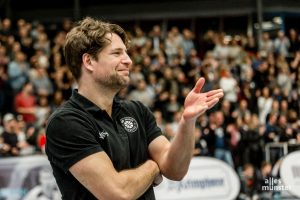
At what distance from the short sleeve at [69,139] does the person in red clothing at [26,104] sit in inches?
375

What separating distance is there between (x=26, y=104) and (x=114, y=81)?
979 cm

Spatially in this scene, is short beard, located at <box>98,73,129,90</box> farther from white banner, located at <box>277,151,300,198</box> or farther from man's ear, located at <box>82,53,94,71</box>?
white banner, located at <box>277,151,300,198</box>

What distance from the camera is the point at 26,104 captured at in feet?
41.4

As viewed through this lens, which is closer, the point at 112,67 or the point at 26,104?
the point at 112,67

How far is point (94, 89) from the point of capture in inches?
128

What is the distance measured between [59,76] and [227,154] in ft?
16.3

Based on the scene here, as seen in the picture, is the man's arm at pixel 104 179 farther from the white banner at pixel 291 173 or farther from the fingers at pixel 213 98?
the white banner at pixel 291 173

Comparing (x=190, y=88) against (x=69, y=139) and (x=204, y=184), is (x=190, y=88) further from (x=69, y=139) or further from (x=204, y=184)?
(x=69, y=139)

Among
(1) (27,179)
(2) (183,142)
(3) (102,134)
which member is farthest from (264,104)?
(3) (102,134)

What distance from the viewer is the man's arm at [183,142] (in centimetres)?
300

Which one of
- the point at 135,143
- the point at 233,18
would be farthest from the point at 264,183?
the point at 233,18

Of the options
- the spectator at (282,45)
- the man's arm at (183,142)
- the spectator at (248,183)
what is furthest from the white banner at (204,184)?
the spectator at (282,45)

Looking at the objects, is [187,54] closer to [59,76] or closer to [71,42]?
[59,76]

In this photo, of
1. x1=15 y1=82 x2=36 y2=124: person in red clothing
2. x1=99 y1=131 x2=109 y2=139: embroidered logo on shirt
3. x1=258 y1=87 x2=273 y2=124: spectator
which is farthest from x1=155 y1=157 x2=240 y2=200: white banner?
x1=99 y1=131 x2=109 y2=139: embroidered logo on shirt
